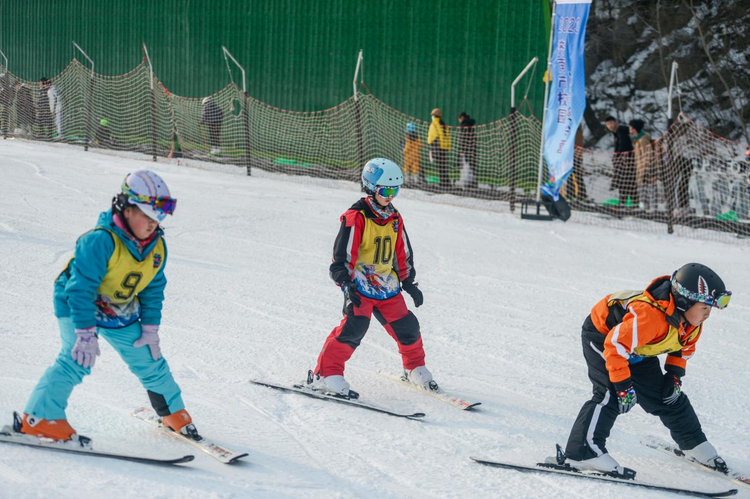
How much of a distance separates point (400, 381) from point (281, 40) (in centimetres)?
1557

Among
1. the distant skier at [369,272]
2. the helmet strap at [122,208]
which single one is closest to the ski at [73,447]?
the helmet strap at [122,208]

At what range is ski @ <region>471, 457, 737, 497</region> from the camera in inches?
178

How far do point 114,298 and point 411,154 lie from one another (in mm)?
12201

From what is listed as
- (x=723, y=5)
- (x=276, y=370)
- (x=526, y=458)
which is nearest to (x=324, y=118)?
(x=723, y=5)

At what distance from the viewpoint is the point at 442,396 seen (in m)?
5.78

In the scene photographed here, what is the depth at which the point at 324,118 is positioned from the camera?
18.2m

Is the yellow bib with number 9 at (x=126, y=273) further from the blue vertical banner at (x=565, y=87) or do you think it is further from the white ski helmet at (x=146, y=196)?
the blue vertical banner at (x=565, y=87)

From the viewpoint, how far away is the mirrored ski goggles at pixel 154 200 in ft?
13.1

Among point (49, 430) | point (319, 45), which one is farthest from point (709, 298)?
point (319, 45)

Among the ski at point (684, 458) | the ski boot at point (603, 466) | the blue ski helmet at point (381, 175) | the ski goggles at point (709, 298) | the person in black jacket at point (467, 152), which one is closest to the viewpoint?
the ski goggles at point (709, 298)

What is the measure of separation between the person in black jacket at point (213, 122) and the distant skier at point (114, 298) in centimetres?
1445

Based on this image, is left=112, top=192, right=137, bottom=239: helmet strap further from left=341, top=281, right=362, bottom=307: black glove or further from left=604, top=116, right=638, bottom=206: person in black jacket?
left=604, top=116, right=638, bottom=206: person in black jacket

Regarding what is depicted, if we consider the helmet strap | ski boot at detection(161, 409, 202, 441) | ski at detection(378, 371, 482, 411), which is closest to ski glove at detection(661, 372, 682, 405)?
ski at detection(378, 371, 482, 411)

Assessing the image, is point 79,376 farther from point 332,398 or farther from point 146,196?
point 332,398
